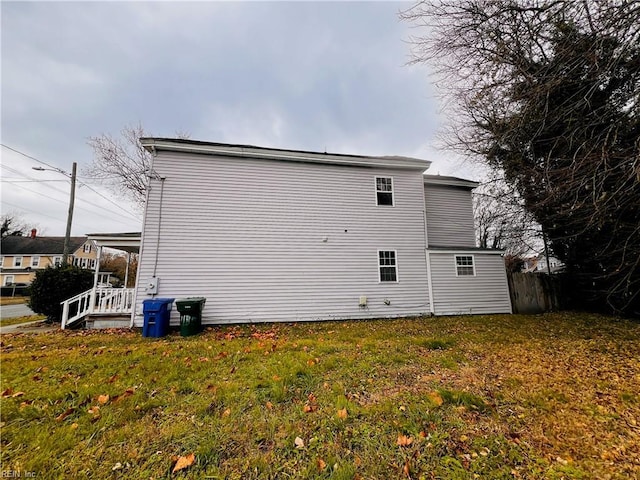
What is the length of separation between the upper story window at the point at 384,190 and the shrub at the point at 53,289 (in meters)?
12.2

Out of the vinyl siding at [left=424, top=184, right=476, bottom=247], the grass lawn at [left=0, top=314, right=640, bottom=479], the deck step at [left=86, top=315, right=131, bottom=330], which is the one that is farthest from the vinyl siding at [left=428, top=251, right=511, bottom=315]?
the deck step at [left=86, top=315, right=131, bottom=330]

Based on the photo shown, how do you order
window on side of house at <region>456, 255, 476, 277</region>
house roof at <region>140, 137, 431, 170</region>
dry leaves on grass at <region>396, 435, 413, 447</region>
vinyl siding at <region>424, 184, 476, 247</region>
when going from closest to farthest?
1. dry leaves on grass at <region>396, 435, 413, 447</region>
2. house roof at <region>140, 137, 431, 170</region>
3. window on side of house at <region>456, 255, 476, 277</region>
4. vinyl siding at <region>424, 184, 476, 247</region>

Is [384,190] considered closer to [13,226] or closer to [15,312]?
[15,312]

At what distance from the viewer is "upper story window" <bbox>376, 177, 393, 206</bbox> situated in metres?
10.7

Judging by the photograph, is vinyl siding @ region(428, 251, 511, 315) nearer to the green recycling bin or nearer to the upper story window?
the upper story window

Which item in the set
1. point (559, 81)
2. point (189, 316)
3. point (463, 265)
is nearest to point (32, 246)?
point (189, 316)

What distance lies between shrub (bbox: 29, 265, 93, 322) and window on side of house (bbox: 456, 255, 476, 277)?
14.8 metres

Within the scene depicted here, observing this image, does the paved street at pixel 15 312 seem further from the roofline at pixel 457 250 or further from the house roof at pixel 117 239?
the roofline at pixel 457 250

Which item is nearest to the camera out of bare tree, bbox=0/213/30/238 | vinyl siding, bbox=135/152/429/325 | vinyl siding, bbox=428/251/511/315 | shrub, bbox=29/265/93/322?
vinyl siding, bbox=135/152/429/325

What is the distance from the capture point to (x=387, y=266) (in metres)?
10.2

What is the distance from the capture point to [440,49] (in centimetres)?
604

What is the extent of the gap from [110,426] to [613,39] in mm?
9492

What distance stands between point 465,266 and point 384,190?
4.49 m

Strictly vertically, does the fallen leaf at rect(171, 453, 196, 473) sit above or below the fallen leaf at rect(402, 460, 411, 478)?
above
